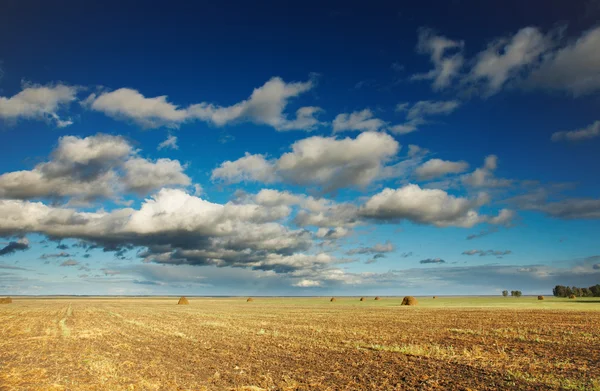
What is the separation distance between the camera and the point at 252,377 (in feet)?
48.0

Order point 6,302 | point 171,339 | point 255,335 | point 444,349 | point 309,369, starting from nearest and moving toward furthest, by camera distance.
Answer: point 309,369, point 444,349, point 171,339, point 255,335, point 6,302

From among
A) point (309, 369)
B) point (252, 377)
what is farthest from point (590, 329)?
point (252, 377)

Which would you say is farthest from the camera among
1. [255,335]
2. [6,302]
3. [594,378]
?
[6,302]

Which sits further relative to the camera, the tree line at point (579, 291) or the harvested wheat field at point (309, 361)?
the tree line at point (579, 291)

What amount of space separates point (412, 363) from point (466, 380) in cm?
329

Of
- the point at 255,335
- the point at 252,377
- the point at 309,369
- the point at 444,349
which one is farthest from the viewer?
the point at 255,335

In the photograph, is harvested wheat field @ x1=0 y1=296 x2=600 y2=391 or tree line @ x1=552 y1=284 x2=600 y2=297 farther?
tree line @ x1=552 y1=284 x2=600 y2=297

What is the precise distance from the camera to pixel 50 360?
18391 mm

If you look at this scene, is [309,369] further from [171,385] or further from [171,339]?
[171,339]

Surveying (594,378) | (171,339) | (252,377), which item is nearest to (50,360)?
(171,339)

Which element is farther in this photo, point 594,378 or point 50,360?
point 50,360

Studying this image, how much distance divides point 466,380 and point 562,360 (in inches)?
249

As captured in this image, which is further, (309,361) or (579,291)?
(579,291)

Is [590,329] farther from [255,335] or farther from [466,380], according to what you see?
[255,335]
